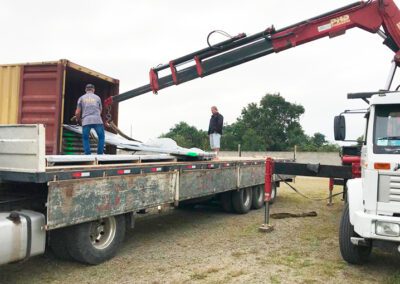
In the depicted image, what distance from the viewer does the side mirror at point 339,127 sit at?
5.74m

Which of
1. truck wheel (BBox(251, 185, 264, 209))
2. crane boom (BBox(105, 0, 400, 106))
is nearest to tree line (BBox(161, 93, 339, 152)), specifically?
truck wheel (BBox(251, 185, 264, 209))

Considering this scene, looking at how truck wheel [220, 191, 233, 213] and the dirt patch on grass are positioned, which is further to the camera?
truck wheel [220, 191, 233, 213]

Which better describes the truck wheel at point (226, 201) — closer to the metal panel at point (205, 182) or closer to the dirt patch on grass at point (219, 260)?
the metal panel at point (205, 182)

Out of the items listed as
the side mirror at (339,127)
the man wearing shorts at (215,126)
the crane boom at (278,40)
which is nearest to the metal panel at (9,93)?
the crane boom at (278,40)

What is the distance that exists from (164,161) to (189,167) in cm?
45

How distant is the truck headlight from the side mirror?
138 cm

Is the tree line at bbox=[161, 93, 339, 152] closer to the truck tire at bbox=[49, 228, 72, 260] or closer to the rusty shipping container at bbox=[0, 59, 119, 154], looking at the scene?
the rusty shipping container at bbox=[0, 59, 119, 154]

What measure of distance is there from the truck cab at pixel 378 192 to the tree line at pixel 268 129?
134 ft

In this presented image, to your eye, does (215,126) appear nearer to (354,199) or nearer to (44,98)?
(44,98)

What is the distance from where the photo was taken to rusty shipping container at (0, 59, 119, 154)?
275 inches

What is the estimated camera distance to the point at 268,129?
48406mm

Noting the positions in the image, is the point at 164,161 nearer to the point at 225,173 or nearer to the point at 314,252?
the point at 225,173

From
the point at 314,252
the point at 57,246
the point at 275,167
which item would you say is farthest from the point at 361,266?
the point at 57,246

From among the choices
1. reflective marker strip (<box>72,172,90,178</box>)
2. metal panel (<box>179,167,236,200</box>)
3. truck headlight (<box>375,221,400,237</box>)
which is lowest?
truck headlight (<box>375,221,400,237</box>)
